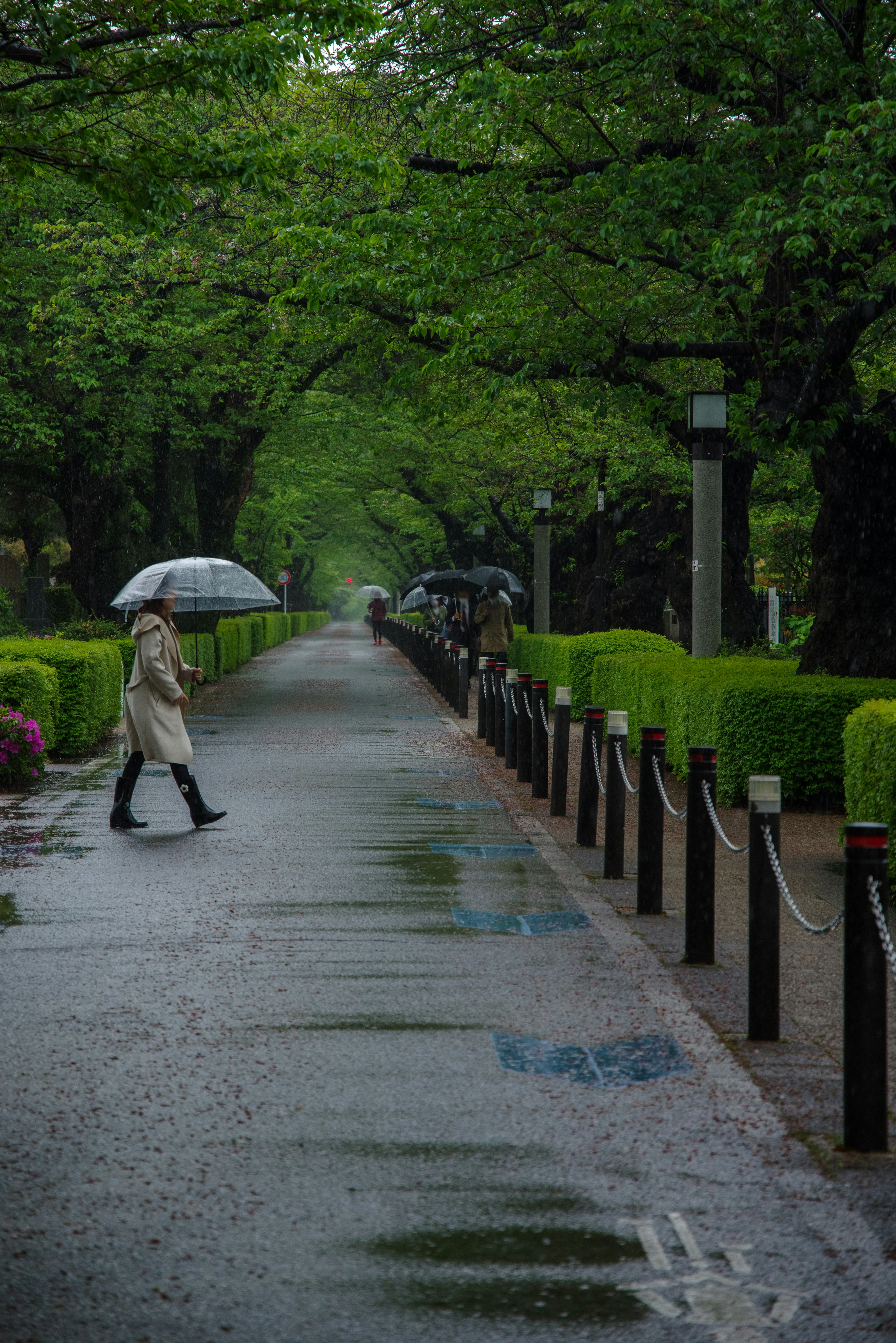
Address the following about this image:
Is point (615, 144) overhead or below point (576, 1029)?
overhead

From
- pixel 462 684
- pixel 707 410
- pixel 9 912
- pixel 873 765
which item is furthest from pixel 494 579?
pixel 9 912

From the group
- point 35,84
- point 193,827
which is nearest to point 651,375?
point 35,84

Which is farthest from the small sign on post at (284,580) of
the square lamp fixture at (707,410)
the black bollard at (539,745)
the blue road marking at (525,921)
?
the blue road marking at (525,921)

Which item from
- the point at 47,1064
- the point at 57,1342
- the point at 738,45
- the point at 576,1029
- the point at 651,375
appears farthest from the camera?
the point at 651,375

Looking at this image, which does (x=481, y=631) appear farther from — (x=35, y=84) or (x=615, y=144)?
(x=35, y=84)

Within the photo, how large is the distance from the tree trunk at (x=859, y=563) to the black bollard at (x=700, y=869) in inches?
284

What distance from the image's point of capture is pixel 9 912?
24.2 feet

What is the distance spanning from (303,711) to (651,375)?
7512 mm

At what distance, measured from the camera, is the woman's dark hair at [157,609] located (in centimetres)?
1034

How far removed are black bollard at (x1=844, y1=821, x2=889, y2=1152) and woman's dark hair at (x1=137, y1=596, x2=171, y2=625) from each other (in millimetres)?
6994

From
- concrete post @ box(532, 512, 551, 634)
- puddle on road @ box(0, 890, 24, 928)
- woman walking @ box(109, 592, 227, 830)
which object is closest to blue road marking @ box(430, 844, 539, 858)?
woman walking @ box(109, 592, 227, 830)

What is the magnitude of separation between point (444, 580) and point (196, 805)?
26742 millimetres

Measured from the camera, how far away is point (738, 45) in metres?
11.5

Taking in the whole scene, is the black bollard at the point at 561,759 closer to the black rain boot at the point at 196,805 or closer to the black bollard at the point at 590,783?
the black bollard at the point at 590,783
